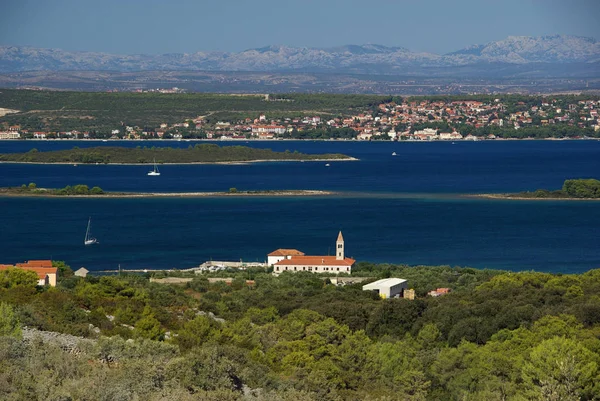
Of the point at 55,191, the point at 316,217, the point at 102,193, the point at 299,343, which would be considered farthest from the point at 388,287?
the point at 55,191

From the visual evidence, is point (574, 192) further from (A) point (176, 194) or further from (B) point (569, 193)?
(A) point (176, 194)

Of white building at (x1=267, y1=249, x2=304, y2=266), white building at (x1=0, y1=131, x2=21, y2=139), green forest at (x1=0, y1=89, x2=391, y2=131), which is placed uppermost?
white building at (x1=267, y1=249, x2=304, y2=266)

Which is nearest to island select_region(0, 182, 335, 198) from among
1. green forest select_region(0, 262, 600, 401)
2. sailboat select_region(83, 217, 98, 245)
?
sailboat select_region(83, 217, 98, 245)

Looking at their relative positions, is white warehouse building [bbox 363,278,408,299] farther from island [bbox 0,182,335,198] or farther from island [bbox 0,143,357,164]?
island [bbox 0,143,357,164]

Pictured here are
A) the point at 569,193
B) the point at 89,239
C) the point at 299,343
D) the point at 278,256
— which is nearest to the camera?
the point at 299,343

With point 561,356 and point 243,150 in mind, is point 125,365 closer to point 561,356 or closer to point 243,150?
point 561,356

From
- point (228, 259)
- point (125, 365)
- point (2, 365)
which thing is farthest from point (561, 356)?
point (228, 259)

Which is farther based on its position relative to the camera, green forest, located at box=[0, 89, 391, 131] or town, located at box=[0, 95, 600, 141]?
green forest, located at box=[0, 89, 391, 131]
